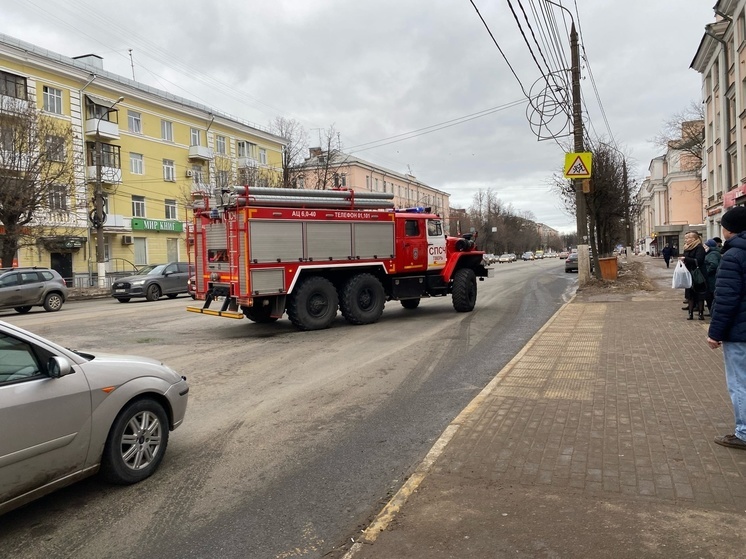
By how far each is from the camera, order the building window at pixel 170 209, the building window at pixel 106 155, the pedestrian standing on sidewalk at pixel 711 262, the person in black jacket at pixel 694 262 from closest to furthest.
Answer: the pedestrian standing on sidewalk at pixel 711 262
the person in black jacket at pixel 694 262
the building window at pixel 106 155
the building window at pixel 170 209

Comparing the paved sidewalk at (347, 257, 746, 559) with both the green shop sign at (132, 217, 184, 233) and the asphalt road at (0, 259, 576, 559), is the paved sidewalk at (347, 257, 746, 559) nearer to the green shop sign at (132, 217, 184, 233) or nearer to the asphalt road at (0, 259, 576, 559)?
the asphalt road at (0, 259, 576, 559)

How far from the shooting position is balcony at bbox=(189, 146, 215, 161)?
142 ft

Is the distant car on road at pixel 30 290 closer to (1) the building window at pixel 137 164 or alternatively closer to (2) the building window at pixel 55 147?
(2) the building window at pixel 55 147

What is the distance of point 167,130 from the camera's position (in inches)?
1652

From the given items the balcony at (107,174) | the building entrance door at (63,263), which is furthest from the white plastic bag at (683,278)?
the balcony at (107,174)

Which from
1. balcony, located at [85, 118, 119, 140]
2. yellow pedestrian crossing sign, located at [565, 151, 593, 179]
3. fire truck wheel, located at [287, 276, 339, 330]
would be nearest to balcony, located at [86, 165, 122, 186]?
balcony, located at [85, 118, 119, 140]

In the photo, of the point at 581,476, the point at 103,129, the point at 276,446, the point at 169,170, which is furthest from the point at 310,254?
the point at 169,170

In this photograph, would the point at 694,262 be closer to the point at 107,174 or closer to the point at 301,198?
the point at 301,198

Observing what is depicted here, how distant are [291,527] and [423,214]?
11676mm

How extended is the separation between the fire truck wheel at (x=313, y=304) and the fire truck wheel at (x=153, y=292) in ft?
43.2

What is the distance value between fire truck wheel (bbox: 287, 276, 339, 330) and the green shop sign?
30.1 meters

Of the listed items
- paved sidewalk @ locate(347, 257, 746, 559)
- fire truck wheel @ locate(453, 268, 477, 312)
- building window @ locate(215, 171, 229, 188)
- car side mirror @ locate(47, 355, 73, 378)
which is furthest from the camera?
building window @ locate(215, 171, 229, 188)

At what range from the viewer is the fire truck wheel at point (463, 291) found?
48.8 ft

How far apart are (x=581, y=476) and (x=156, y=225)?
40169mm
